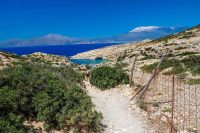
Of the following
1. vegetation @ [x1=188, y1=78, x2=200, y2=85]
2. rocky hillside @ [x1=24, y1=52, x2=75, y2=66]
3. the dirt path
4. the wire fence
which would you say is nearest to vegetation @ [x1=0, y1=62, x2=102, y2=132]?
the dirt path

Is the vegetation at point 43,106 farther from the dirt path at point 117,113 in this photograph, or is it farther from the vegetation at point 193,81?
the vegetation at point 193,81

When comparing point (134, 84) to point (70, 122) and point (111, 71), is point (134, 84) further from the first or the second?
point (70, 122)

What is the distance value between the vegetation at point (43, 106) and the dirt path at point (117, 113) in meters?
1.06

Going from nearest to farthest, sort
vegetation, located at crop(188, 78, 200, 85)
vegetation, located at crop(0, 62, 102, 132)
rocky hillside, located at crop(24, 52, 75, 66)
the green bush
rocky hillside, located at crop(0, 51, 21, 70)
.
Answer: vegetation, located at crop(0, 62, 102, 132) → the green bush → vegetation, located at crop(188, 78, 200, 85) → rocky hillside, located at crop(0, 51, 21, 70) → rocky hillside, located at crop(24, 52, 75, 66)

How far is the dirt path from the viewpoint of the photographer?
18.0 meters

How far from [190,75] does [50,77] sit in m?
15.5

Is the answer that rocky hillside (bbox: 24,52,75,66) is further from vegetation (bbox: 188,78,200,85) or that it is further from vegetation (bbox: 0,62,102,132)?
vegetation (bbox: 0,62,102,132)

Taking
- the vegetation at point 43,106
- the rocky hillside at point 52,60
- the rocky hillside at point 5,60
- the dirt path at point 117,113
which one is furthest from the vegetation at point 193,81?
the rocky hillside at point 52,60

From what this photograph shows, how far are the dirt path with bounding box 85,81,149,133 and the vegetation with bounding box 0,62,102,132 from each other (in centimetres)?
106

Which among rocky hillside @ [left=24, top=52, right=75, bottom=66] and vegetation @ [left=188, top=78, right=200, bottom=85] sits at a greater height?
rocky hillside @ [left=24, top=52, right=75, bottom=66]

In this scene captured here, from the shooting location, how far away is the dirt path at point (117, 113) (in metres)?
18.0

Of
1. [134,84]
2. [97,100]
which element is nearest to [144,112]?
[97,100]

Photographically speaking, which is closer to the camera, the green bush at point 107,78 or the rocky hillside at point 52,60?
the green bush at point 107,78

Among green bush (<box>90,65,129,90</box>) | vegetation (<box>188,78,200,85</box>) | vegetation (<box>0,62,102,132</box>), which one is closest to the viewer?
vegetation (<box>0,62,102,132</box>)
